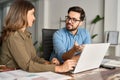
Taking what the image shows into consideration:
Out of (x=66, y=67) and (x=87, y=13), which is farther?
(x=87, y=13)

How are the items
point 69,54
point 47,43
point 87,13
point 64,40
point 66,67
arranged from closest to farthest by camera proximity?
point 66,67 < point 69,54 < point 64,40 < point 47,43 < point 87,13

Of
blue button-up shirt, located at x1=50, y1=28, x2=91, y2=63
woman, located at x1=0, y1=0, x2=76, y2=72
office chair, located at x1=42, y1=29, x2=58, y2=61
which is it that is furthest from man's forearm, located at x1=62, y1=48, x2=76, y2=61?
office chair, located at x1=42, y1=29, x2=58, y2=61

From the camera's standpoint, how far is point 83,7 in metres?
4.27

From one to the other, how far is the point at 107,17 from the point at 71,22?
→ 2016 mm

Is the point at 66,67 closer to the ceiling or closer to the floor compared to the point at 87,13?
closer to the floor

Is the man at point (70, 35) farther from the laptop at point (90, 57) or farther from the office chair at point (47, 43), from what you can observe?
the laptop at point (90, 57)

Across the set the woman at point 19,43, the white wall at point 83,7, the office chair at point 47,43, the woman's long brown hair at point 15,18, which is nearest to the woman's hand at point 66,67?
the woman at point 19,43

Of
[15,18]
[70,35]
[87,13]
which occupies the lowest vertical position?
[70,35]

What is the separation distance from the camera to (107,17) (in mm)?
3760

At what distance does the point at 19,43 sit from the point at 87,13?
320 centimetres

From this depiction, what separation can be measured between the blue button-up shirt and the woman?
19.4 inches

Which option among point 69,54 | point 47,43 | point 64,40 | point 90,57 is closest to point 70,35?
point 64,40

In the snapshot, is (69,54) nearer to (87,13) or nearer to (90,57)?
(90,57)

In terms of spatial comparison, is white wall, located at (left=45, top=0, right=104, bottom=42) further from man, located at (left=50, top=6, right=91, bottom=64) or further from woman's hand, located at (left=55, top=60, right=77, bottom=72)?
woman's hand, located at (left=55, top=60, right=77, bottom=72)
